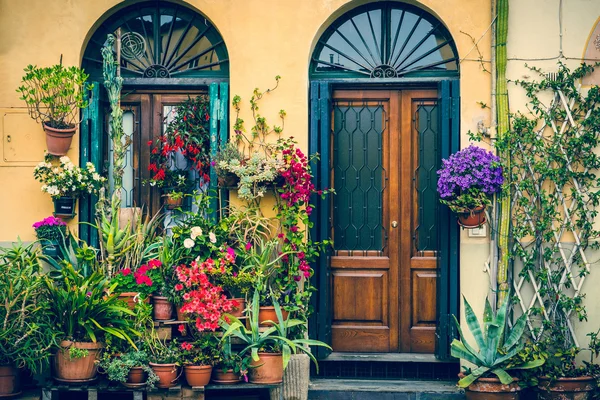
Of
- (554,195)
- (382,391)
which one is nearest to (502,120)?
(554,195)

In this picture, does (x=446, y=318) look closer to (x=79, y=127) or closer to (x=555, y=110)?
(x=555, y=110)

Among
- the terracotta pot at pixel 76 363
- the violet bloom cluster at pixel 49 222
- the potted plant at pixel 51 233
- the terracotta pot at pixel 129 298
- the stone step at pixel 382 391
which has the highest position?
the violet bloom cluster at pixel 49 222

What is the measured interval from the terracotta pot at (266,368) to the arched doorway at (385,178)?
95cm

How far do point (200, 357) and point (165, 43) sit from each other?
3.12m

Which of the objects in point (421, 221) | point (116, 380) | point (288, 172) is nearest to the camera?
point (116, 380)

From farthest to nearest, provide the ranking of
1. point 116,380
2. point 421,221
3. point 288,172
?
point 421,221
point 288,172
point 116,380

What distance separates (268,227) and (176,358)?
155cm

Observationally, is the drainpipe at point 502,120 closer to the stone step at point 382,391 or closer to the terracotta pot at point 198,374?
the stone step at point 382,391

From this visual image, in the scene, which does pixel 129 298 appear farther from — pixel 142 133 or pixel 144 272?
pixel 142 133

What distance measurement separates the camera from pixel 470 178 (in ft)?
23.2

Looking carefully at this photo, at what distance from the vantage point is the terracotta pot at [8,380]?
6680 mm

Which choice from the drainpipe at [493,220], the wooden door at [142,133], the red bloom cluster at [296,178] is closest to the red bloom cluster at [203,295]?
the red bloom cluster at [296,178]

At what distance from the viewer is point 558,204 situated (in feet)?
23.9

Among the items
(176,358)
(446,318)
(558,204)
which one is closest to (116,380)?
(176,358)
